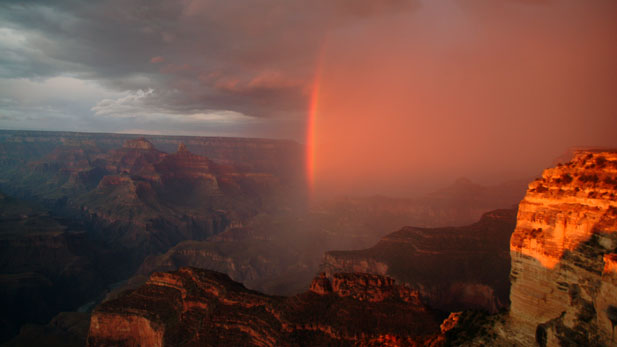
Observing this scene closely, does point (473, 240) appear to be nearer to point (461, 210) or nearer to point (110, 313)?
point (110, 313)

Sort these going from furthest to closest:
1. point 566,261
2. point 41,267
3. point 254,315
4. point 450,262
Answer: point 41,267
point 450,262
point 254,315
point 566,261

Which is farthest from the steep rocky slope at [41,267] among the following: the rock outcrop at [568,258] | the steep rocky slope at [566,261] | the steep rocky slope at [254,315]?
the rock outcrop at [568,258]

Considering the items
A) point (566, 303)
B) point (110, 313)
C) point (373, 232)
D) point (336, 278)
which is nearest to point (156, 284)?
point (110, 313)

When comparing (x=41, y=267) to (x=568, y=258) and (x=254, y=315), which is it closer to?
(x=254, y=315)

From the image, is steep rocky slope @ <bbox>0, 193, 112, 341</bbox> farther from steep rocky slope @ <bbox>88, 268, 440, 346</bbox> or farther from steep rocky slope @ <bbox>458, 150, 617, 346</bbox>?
steep rocky slope @ <bbox>458, 150, 617, 346</bbox>

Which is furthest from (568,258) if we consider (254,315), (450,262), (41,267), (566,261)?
(41,267)
